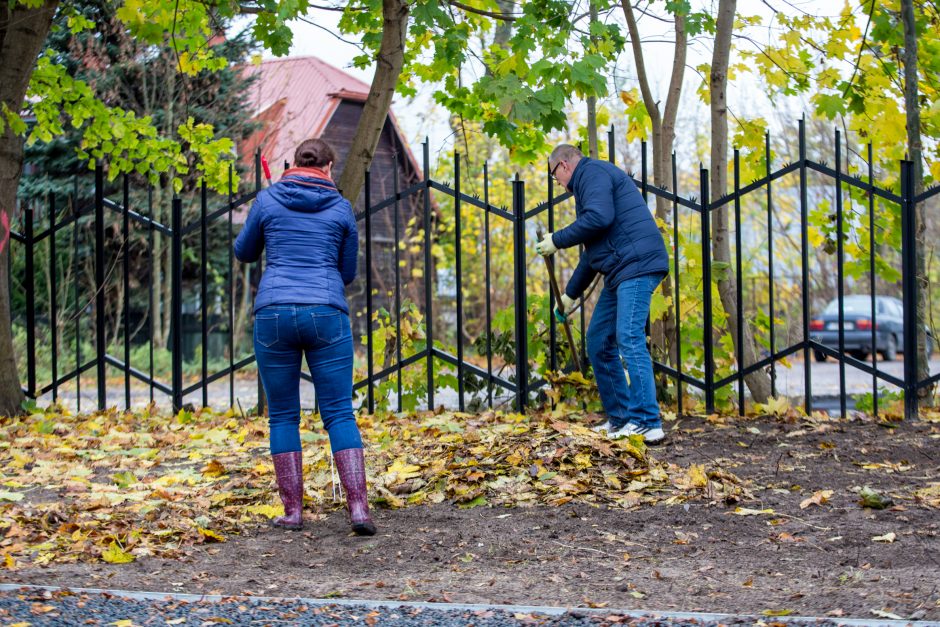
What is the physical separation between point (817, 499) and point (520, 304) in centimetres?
282

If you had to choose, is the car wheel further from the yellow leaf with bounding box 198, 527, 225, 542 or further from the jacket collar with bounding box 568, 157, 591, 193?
→ the yellow leaf with bounding box 198, 527, 225, 542

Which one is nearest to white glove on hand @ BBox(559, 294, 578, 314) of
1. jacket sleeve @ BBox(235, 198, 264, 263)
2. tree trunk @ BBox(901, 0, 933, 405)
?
tree trunk @ BBox(901, 0, 933, 405)

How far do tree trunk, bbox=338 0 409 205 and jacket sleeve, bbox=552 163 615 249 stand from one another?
1.92 metres

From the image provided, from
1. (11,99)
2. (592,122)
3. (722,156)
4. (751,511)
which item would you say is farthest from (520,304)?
(11,99)

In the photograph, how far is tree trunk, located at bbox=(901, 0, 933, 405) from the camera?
679 cm

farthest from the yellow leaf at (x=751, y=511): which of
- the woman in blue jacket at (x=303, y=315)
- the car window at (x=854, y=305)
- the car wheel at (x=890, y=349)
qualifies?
the car wheel at (x=890, y=349)

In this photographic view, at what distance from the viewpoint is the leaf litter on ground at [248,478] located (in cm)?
434

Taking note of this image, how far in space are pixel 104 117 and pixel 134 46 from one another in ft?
28.9

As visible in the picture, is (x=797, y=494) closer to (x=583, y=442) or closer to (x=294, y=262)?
(x=583, y=442)

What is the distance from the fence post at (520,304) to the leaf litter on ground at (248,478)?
1.21ft

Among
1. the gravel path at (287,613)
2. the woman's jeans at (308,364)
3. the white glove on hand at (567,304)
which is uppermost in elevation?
the white glove on hand at (567,304)

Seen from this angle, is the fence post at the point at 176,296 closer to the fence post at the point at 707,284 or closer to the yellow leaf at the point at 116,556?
the yellow leaf at the point at 116,556

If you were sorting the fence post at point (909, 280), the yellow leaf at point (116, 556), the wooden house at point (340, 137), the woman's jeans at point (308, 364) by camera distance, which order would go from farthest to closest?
the wooden house at point (340, 137) < the fence post at point (909, 280) < the woman's jeans at point (308, 364) < the yellow leaf at point (116, 556)

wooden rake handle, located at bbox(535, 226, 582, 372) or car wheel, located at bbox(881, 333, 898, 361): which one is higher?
wooden rake handle, located at bbox(535, 226, 582, 372)
